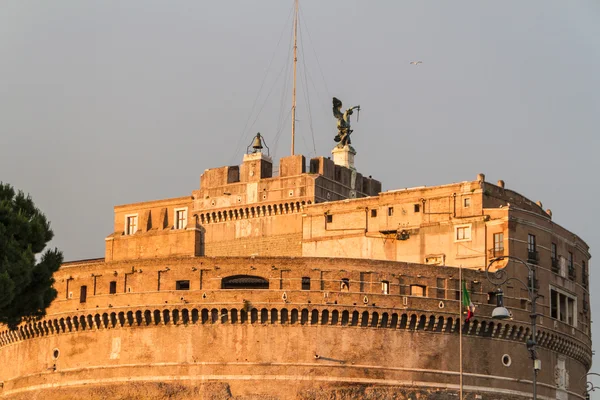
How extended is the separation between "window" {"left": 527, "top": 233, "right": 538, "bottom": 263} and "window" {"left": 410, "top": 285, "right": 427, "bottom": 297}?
20.7 ft

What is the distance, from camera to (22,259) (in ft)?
198

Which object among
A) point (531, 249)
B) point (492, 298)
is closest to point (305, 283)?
point (492, 298)

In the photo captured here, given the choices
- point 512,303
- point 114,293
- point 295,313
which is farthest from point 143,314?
point 512,303

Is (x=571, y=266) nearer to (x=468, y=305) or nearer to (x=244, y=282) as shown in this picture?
(x=468, y=305)

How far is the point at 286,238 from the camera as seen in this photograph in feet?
290

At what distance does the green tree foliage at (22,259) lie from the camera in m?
60.2

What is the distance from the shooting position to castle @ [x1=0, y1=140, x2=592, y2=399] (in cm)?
7694

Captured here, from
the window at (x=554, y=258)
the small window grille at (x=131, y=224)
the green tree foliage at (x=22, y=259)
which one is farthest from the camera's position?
the small window grille at (x=131, y=224)

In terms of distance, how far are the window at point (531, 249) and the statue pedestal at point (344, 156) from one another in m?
14.3

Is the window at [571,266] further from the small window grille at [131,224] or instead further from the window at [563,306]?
the small window grille at [131,224]

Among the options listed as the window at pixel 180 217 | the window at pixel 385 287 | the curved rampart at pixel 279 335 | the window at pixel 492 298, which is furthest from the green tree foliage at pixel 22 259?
the window at pixel 180 217

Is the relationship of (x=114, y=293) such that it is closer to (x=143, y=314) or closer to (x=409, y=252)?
(x=143, y=314)

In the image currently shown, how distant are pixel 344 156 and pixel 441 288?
16.3 m

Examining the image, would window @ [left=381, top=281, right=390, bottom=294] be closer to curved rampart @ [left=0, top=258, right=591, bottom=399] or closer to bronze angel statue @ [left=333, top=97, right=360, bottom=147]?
curved rampart @ [left=0, top=258, right=591, bottom=399]
